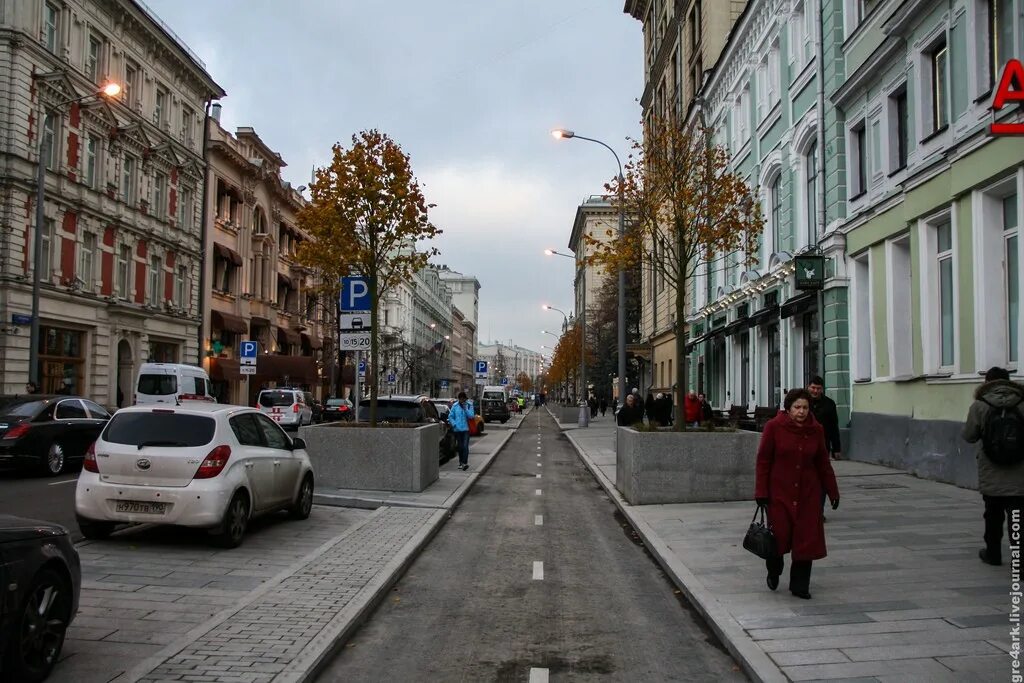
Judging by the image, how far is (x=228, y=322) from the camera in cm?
4756

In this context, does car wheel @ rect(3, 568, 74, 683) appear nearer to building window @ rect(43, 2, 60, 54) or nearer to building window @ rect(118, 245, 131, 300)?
building window @ rect(43, 2, 60, 54)

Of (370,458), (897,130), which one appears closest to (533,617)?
(370,458)

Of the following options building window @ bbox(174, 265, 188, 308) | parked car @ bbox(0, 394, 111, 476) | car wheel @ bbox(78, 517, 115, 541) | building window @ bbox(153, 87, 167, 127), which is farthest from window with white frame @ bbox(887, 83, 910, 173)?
building window @ bbox(174, 265, 188, 308)

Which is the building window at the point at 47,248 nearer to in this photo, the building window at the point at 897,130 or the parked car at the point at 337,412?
the parked car at the point at 337,412

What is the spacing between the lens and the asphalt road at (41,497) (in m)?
11.2

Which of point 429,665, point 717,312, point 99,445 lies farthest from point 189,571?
point 717,312

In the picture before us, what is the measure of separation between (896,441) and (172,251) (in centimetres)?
→ 3485

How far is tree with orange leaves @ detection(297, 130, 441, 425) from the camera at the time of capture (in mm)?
16016

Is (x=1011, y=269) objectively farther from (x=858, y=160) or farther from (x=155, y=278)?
(x=155, y=278)

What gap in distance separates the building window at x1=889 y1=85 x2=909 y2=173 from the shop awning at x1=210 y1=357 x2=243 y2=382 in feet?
120

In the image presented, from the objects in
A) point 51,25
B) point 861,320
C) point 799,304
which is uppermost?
point 51,25

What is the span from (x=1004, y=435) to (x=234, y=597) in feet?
22.6

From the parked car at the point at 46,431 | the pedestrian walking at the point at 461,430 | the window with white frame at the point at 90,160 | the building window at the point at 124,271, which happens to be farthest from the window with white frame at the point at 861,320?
the building window at the point at 124,271

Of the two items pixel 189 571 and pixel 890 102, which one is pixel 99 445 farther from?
pixel 890 102
